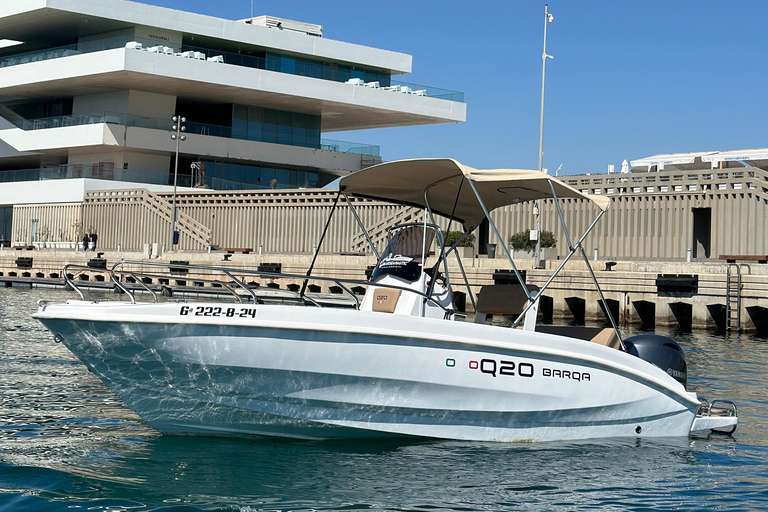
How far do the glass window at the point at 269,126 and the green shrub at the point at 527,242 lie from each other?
29.1 m

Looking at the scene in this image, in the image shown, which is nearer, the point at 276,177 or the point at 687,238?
the point at 687,238

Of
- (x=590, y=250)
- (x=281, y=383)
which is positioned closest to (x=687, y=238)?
(x=590, y=250)

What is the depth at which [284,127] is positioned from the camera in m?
61.6

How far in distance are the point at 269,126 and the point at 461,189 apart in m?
51.8

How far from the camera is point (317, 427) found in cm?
875

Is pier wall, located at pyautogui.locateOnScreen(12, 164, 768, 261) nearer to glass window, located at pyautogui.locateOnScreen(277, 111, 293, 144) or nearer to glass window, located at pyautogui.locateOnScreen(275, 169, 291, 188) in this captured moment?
glass window, located at pyautogui.locateOnScreen(275, 169, 291, 188)

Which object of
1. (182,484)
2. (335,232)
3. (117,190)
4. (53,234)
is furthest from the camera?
(53,234)

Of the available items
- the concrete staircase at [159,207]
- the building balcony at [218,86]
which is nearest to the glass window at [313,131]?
the building balcony at [218,86]

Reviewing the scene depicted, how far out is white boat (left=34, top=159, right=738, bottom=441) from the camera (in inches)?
327

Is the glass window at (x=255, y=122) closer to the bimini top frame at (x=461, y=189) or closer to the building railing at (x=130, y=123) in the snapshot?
the building railing at (x=130, y=123)

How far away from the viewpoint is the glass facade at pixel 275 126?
59.8 meters

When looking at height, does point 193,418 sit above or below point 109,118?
below

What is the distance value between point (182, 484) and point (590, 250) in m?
30.6

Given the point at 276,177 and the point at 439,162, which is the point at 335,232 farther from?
the point at 439,162
